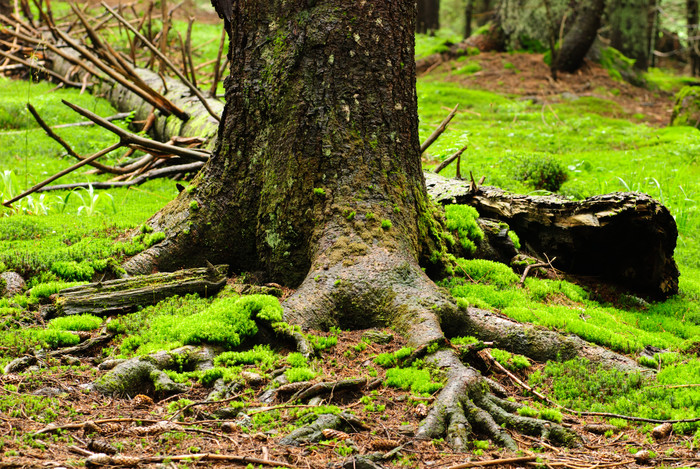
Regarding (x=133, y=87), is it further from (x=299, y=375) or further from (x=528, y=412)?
(x=528, y=412)

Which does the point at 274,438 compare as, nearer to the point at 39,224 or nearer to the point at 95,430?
the point at 95,430

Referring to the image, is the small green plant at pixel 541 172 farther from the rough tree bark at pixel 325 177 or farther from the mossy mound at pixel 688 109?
the mossy mound at pixel 688 109

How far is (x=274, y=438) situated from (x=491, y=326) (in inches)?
77.7

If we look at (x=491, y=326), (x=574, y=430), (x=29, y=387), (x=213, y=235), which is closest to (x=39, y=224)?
(x=213, y=235)

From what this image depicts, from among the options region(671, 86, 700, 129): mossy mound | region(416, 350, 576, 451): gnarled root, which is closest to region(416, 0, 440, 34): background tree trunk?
region(671, 86, 700, 129): mossy mound

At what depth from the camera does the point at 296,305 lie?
3930mm

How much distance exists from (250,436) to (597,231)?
13.0 ft

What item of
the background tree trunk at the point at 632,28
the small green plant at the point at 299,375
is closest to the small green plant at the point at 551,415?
the small green plant at the point at 299,375

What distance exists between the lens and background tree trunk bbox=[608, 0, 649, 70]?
1919 cm

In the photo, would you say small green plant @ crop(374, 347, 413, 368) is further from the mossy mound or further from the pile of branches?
the mossy mound

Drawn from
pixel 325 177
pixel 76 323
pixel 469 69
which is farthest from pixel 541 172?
pixel 469 69

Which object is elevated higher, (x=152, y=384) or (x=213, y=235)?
(x=213, y=235)

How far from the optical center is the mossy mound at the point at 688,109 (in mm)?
12617

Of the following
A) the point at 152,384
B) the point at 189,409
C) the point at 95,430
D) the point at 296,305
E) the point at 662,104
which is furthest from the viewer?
the point at 662,104
